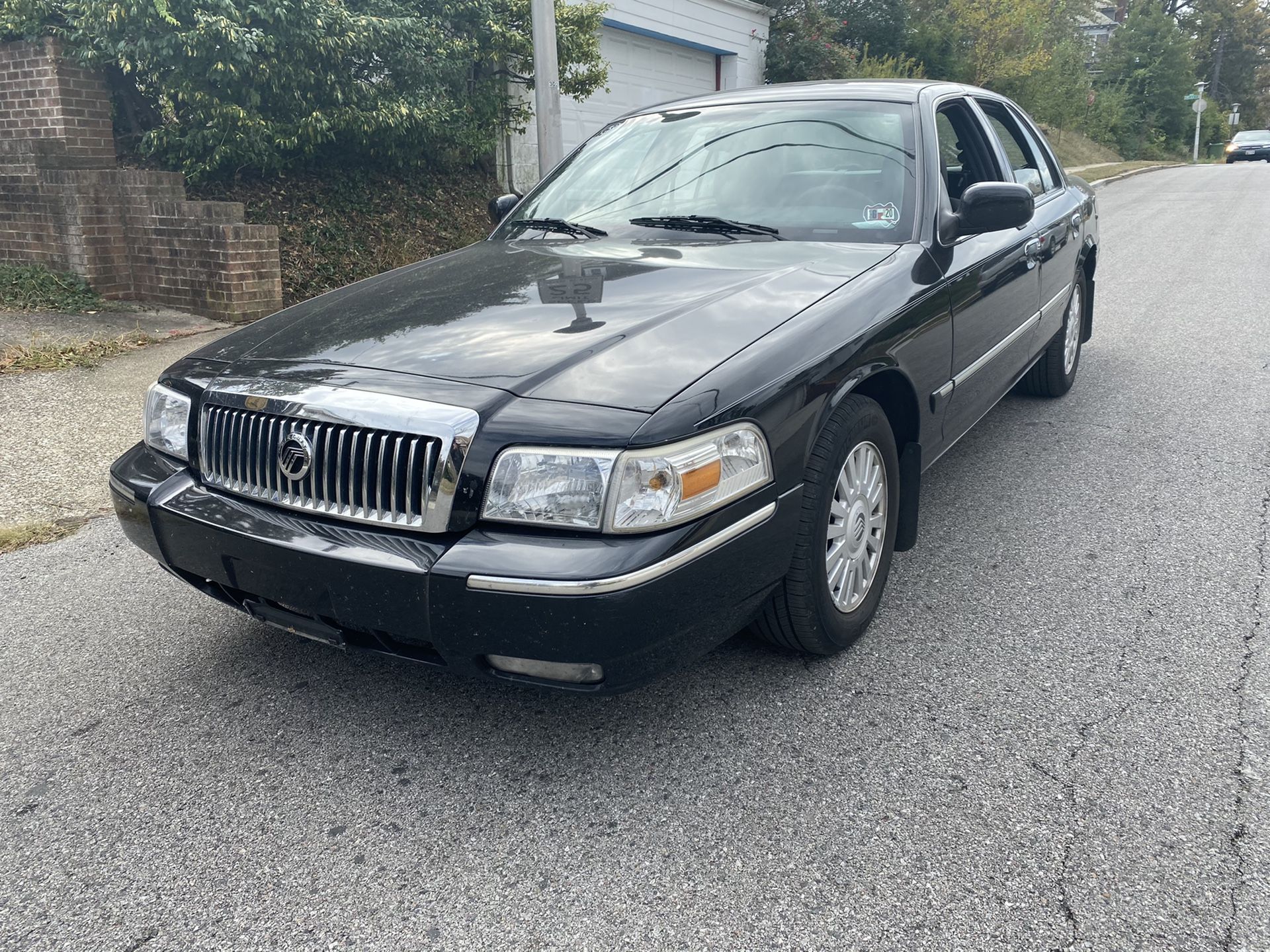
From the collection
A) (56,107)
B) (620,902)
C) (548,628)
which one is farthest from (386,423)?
(56,107)

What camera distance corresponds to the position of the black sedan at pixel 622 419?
2.29 meters

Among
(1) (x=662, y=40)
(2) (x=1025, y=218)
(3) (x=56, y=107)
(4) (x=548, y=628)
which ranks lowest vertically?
(4) (x=548, y=628)

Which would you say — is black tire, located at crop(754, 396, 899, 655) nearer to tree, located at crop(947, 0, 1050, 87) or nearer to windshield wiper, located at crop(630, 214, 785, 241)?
windshield wiper, located at crop(630, 214, 785, 241)

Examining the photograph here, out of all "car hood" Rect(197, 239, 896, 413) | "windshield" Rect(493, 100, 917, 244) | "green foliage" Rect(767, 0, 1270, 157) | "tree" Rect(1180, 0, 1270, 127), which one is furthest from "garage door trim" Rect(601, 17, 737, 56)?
"tree" Rect(1180, 0, 1270, 127)

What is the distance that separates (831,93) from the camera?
408 centimetres

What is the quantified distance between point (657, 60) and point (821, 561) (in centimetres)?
1446

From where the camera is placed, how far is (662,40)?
15773 mm

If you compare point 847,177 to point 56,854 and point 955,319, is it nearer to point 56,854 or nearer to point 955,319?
point 955,319

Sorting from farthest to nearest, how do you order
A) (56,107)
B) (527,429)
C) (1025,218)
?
(56,107) → (1025,218) → (527,429)

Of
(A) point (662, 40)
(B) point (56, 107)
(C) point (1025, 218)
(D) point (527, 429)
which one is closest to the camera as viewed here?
(D) point (527, 429)

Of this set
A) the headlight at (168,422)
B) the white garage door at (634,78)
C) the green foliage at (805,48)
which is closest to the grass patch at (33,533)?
the headlight at (168,422)

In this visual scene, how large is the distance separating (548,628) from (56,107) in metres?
7.41

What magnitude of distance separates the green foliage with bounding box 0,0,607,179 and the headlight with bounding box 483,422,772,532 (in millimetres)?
6168

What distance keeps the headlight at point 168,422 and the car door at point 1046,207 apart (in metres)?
3.58
